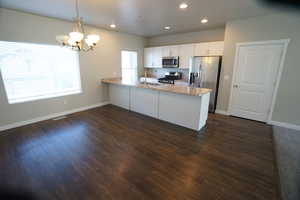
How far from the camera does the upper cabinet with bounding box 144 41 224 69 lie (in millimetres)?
4484

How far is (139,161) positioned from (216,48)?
13.8 ft

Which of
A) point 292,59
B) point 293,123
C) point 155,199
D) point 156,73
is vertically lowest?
point 155,199

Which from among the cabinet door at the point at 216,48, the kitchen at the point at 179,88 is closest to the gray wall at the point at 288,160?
the kitchen at the point at 179,88

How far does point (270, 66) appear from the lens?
11.4 ft

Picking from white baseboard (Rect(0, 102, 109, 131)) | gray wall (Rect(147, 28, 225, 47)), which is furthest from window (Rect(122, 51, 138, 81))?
white baseboard (Rect(0, 102, 109, 131))

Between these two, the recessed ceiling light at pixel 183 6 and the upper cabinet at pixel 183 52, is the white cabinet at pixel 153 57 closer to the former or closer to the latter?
the upper cabinet at pixel 183 52

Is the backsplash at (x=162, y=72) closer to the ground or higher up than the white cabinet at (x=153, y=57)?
Result: closer to the ground

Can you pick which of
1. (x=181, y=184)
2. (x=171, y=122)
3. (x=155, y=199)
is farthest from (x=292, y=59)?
(x=155, y=199)

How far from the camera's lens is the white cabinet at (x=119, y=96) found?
4.70m

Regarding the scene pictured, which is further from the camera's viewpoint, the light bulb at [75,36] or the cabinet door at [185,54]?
the cabinet door at [185,54]

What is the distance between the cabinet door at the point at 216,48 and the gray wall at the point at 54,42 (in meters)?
3.12

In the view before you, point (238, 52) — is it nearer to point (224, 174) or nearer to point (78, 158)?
point (224, 174)

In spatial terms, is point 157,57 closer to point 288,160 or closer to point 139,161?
point 139,161

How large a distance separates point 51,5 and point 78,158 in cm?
315
